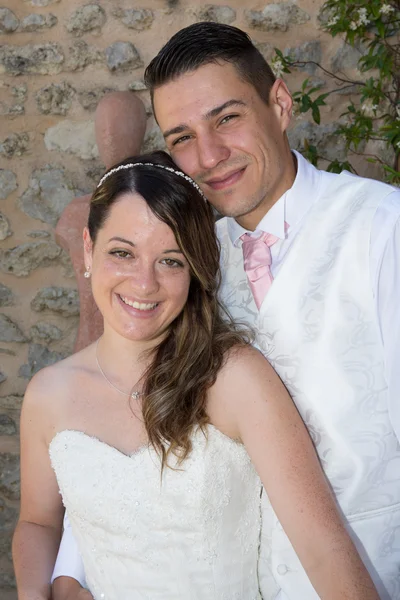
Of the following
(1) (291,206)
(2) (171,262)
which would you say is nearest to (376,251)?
(1) (291,206)

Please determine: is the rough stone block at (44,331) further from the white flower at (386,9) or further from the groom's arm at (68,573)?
the white flower at (386,9)

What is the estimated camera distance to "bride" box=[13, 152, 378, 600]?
1.73 metres

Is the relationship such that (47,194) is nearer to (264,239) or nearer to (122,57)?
(122,57)

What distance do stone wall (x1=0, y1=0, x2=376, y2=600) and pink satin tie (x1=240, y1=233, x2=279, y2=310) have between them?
1.54 metres

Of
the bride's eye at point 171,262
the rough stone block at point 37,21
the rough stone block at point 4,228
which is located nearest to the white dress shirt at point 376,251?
the bride's eye at point 171,262

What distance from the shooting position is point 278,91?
2.12m

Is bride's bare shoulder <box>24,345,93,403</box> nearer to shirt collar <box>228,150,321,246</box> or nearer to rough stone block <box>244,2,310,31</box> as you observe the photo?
shirt collar <box>228,150,321,246</box>

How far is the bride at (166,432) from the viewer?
1.73 metres

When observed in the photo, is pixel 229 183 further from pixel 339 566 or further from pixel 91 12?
pixel 91 12

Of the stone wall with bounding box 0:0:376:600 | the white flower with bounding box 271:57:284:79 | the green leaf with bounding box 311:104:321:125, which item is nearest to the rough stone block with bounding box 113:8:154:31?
the stone wall with bounding box 0:0:376:600

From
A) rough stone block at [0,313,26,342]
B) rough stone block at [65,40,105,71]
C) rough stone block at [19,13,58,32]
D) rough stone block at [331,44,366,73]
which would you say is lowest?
rough stone block at [0,313,26,342]

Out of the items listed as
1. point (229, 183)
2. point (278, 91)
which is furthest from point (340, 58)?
point (229, 183)

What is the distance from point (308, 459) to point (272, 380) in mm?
204

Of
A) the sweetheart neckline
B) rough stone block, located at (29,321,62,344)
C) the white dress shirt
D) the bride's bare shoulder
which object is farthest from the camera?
rough stone block, located at (29,321,62,344)
